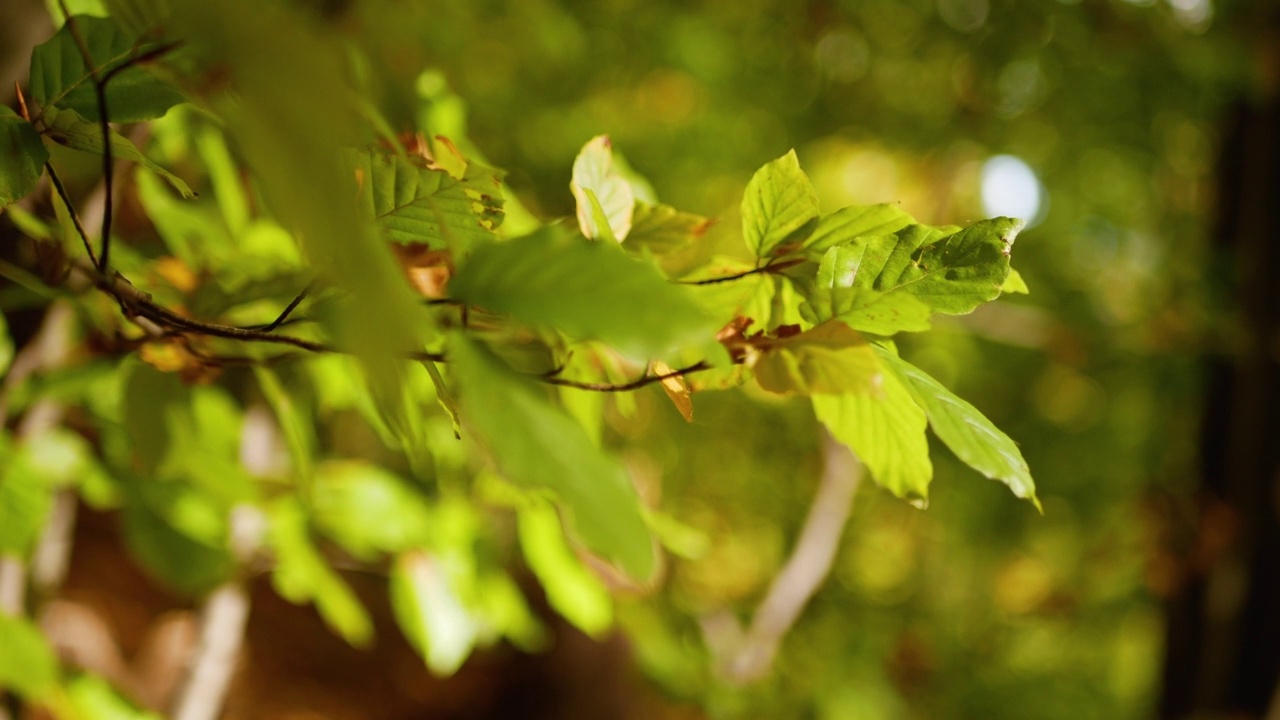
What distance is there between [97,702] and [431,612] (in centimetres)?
34

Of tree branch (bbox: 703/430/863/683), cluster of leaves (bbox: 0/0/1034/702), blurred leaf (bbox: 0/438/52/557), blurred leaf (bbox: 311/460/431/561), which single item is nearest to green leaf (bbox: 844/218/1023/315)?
cluster of leaves (bbox: 0/0/1034/702)

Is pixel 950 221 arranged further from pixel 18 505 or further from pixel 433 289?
pixel 18 505

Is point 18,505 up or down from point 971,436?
down

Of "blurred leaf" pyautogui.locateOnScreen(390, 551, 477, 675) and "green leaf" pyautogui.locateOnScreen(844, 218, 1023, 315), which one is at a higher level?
"green leaf" pyautogui.locateOnScreen(844, 218, 1023, 315)

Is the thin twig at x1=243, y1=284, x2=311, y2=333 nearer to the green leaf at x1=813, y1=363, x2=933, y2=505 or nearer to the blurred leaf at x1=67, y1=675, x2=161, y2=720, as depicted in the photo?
the green leaf at x1=813, y1=363, x2=933, y2=505

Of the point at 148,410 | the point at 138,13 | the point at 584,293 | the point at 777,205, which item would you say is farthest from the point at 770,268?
the point at 148,410

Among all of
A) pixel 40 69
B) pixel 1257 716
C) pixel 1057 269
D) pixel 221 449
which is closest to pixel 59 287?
pixel 40 69

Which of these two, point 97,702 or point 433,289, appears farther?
point 97,702

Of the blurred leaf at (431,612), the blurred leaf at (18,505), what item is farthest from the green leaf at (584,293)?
the blurred leaf at (431,612)

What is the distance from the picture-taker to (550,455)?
0.73 ft

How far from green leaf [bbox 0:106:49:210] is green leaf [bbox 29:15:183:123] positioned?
0.02 meters

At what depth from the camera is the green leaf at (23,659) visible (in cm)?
58

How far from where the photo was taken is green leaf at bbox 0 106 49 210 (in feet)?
1.07

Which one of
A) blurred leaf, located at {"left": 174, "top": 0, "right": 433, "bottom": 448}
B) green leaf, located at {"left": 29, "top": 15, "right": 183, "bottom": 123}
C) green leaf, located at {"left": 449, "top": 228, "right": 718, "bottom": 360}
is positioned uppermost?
blurred leaf, located at {"left": 174, "top": 0, "right": 433, "bottom": 448}
